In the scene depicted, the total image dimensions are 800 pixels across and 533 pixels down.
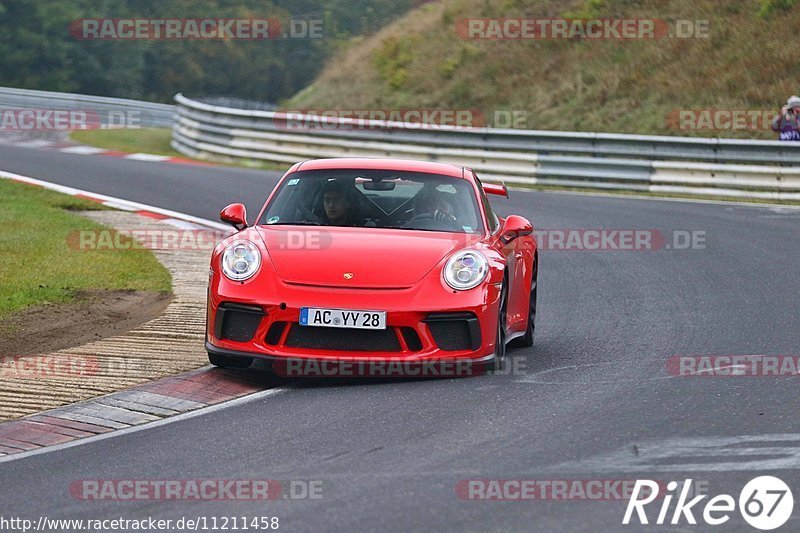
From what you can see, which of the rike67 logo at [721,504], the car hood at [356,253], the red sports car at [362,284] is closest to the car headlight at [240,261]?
the red sports car at [362,284]

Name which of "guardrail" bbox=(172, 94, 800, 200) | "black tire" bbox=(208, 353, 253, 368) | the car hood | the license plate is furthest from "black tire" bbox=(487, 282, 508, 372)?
"guardrail" bbox=(172, 94, 800, 200)

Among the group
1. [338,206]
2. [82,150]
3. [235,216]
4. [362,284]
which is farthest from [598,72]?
[362,284]

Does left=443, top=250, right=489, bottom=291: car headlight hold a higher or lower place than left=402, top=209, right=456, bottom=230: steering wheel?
lower

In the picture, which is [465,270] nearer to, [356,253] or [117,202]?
[356,253]

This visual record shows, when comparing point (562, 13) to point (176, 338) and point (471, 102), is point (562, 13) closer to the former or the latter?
point (471, 102)

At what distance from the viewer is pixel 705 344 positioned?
9.10 metres

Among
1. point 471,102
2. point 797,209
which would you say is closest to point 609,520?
point 797,209

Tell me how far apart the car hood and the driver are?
17 centimetres

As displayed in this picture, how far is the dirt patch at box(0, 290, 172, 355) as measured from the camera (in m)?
8.98

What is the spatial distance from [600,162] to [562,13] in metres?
10.5

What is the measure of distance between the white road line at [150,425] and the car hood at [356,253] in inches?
28.1

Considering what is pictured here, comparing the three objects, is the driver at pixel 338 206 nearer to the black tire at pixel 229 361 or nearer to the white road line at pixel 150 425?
the black tire at pixel 229 361

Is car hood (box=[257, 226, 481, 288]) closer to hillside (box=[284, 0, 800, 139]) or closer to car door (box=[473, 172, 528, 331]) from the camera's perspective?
car door (box=[473, 172, 528, 331])

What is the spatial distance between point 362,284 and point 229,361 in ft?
2.99
